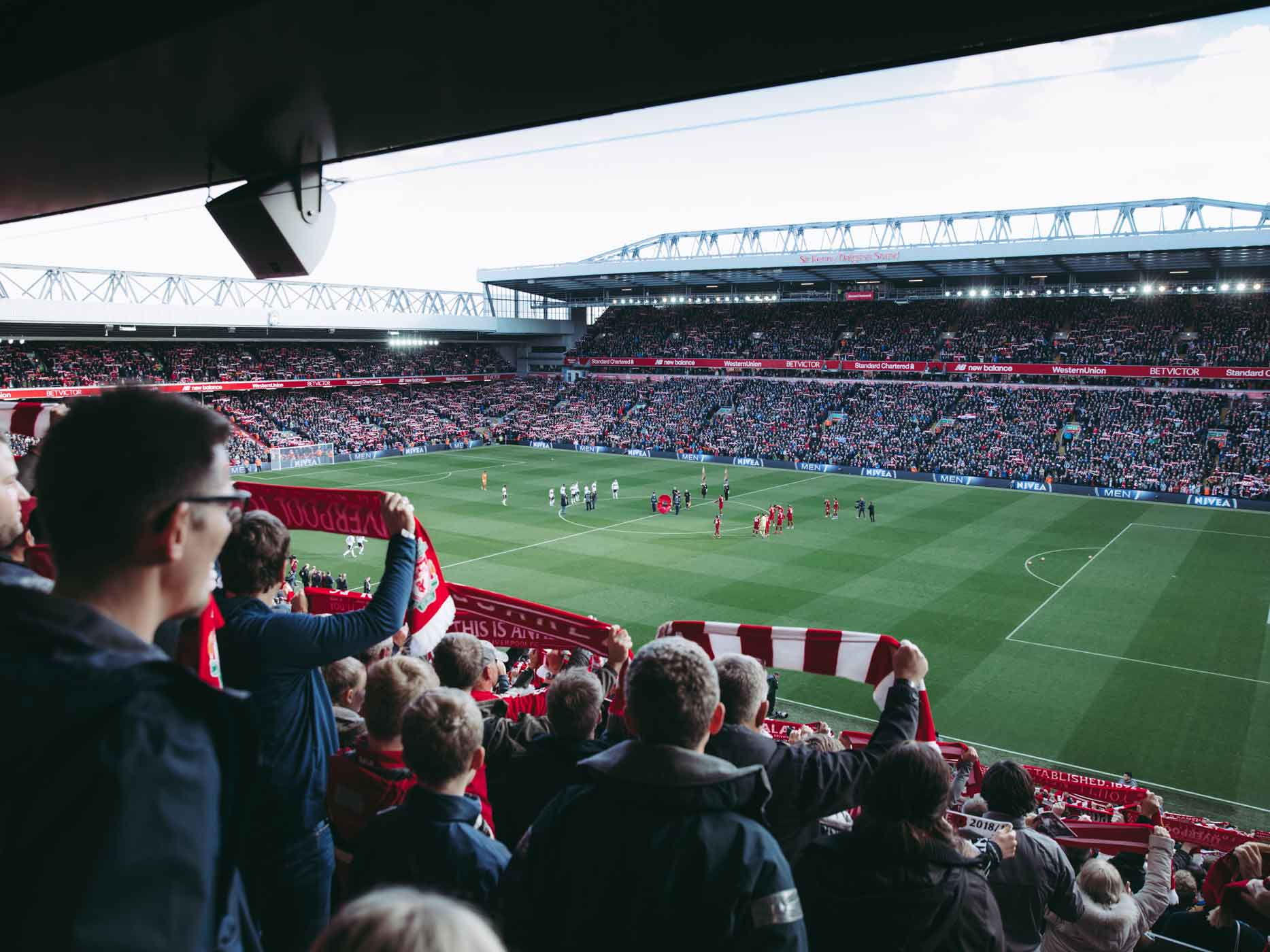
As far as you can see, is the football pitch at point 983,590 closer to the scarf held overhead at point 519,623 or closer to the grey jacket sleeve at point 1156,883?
the grey jacket sleeve at point 1156,883

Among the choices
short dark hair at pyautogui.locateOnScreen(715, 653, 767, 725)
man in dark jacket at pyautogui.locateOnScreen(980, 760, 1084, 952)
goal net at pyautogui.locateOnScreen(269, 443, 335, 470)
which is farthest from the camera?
goal net at pyautogui.locateOnScreen(269, 443, 335, 470)

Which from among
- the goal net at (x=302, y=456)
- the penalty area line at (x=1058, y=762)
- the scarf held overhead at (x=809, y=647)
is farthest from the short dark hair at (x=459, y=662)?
the goal net at (x=302, y=456)

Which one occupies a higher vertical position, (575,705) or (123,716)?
(123,716)

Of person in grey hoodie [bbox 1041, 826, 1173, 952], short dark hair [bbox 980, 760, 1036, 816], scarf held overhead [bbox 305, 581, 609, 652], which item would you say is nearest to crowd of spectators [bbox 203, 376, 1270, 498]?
scarf held overhead [bbox 305, 581, 609, 652]

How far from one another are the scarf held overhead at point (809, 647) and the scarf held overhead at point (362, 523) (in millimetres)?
1582

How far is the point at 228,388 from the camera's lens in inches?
2409

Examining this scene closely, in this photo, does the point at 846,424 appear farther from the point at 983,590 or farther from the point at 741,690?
the point at 741,690

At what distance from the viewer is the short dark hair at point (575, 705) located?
157 inches

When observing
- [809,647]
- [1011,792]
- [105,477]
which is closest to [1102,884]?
[1011,792]

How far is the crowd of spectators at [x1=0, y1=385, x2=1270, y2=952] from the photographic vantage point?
1.31m

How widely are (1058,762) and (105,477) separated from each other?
A: 17.1 m

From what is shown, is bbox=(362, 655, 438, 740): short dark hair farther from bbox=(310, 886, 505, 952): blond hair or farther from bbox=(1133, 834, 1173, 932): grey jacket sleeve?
bbox=(1133, 834, 1173, 932): grey jacket sleeve

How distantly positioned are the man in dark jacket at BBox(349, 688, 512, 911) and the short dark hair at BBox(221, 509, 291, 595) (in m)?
1.36

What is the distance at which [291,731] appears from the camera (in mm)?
3793
